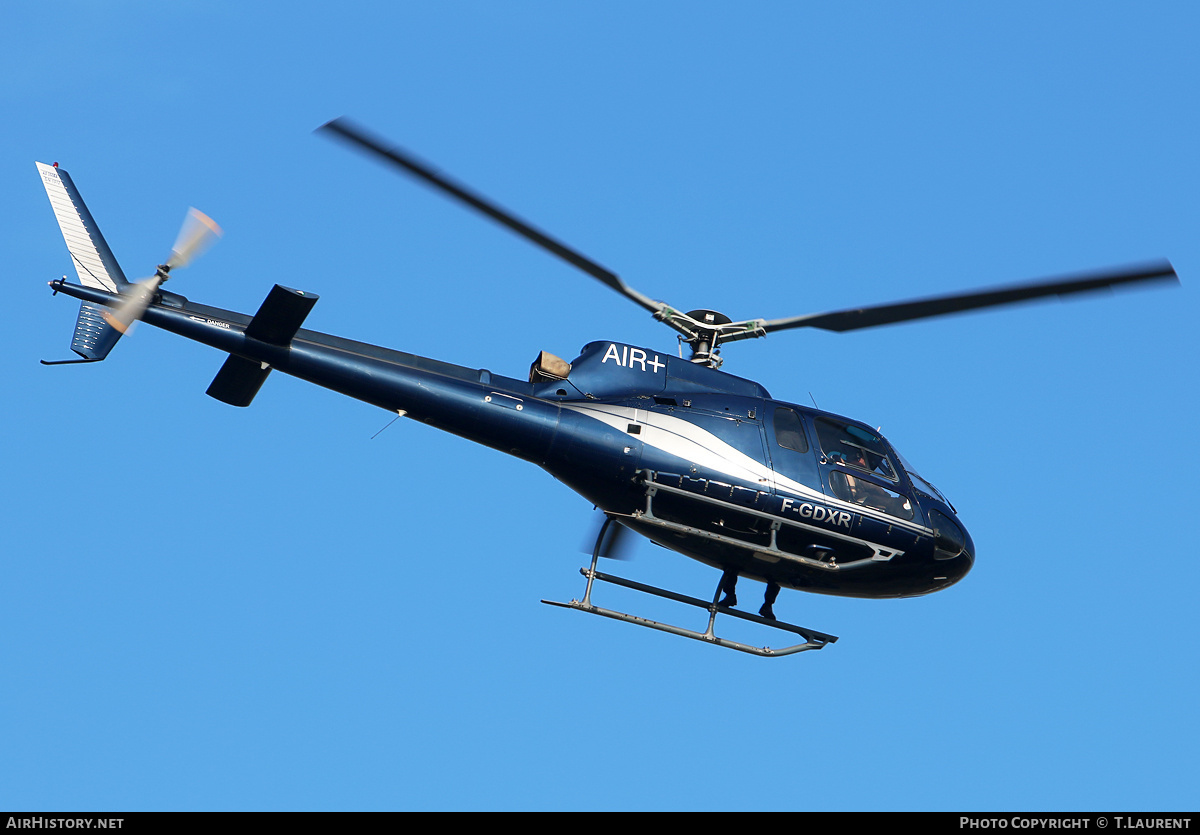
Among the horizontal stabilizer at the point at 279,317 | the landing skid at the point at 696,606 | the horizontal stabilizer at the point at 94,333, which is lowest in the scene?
the landing skid at the point at 696,606

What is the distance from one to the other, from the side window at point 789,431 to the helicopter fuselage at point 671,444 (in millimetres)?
22

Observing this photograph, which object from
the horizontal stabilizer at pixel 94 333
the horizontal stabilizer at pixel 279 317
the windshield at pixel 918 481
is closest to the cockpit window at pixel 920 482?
the windshield at pixel 918 481

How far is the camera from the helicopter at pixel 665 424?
18.9m

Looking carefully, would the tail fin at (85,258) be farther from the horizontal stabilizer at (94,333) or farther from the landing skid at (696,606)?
the landing skid at (696,606)

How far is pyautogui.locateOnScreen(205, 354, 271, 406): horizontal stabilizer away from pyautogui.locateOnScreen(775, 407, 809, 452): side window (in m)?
7.80

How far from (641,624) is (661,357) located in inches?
171

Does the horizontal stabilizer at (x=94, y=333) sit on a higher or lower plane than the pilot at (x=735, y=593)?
higher

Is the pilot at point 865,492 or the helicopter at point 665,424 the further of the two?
the pilot at point 865,492

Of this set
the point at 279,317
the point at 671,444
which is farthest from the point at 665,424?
the point at 279,317

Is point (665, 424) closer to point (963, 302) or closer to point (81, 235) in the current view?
point (963, 302)

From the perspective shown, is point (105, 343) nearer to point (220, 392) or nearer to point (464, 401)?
point (220, 392)
